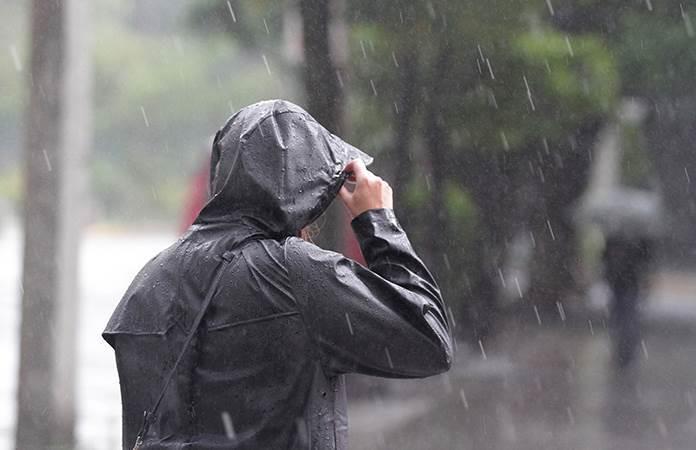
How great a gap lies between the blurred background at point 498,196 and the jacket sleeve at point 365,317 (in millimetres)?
3902

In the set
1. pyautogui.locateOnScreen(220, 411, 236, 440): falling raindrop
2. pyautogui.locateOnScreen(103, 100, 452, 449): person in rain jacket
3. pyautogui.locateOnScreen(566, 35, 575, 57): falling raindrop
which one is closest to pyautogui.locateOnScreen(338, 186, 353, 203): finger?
pyautogui.locateOnScreen(103, 100, 452, 449): person in rain jacket

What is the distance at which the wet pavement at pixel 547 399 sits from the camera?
604 centimetres

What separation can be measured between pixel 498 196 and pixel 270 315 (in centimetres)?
421

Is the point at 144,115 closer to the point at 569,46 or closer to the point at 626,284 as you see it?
the point at 569,46

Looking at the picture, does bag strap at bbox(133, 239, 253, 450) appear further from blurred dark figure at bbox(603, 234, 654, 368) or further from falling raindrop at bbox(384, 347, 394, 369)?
blurred dark figure at bbox(603, 234, 654, 368)

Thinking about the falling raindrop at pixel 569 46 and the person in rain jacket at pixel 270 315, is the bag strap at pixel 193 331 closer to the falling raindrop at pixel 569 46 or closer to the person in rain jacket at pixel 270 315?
the person in rain jacket at pixel 270 315

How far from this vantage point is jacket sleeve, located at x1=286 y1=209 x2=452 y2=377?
2.19 metres

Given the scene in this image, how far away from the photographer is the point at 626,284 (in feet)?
19.8

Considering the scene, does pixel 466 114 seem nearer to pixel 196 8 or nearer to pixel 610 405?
pixel 610 405

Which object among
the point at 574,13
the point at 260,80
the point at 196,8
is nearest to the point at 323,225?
the point at 574,13

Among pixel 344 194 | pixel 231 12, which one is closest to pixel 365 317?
pixel 344 194

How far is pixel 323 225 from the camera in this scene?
6336 mm

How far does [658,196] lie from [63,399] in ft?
12.2

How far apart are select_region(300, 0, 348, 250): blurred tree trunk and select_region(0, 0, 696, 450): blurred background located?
0.5 inches
